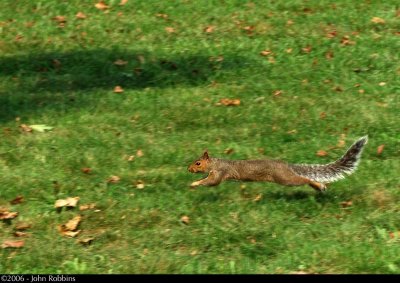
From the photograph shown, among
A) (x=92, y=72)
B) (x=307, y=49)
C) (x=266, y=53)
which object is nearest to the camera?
(x=92, y=72)

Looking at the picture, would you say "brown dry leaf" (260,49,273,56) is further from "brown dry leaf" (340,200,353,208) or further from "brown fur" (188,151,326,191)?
"brown dry leaf" (340,200,353,208)

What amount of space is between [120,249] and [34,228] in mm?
988

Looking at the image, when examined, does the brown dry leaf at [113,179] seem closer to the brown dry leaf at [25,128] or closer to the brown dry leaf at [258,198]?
the brown dry leaf at [258,198]

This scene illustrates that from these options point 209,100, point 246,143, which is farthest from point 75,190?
point 209,100

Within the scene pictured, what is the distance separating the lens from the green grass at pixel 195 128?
7195 mm

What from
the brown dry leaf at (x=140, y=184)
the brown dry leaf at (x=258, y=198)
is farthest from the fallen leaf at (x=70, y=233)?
the brown dry leaf at (x=258, y=198)

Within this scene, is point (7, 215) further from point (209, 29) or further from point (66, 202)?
point (209, 29)

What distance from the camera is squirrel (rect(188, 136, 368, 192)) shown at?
8008mm

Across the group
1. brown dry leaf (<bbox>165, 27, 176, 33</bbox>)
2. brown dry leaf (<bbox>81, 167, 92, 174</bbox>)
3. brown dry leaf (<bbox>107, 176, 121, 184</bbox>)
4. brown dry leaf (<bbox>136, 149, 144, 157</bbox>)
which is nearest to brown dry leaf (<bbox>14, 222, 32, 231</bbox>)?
brown dry leaf (<bbox>107, 176, 121, 184</bbox>)

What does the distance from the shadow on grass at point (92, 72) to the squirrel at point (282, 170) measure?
3506mm

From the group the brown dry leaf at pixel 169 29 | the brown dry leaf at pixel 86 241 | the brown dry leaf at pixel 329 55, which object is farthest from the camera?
the brown dry leaf at pixel 169 29

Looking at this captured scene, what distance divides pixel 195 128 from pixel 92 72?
280cm

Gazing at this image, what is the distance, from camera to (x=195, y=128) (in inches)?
413


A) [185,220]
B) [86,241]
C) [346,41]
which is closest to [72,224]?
[86,241]
